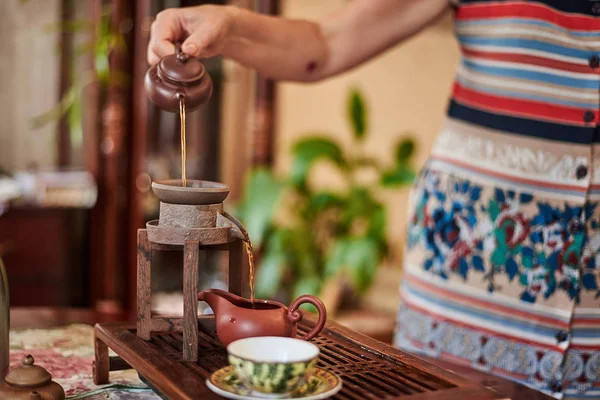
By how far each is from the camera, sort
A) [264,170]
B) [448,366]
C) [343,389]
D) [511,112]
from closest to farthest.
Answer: [343,389]
[448,366]
[511,112]
[264,170]

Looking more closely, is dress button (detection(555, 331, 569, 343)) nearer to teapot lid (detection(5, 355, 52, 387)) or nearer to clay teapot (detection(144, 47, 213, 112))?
clay teapot (detection(144, 47, 213, 112))

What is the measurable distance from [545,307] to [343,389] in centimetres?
75

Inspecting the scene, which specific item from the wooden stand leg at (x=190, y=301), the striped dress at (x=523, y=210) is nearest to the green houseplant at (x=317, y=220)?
the striped dress at (x=523, y=210)

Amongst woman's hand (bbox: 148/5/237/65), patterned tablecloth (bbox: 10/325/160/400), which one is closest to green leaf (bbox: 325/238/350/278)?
patterned tablecloth (bbox: 10/325/160/400)

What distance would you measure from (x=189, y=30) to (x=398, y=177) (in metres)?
3.38

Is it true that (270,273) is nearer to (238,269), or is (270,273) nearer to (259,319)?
(238,269)

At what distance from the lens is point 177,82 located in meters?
1.30

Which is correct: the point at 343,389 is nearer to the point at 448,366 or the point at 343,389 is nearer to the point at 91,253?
the point at 448,366

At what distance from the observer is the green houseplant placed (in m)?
4.67

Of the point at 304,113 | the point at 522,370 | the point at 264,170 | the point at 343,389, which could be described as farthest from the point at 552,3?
the point at 304,113

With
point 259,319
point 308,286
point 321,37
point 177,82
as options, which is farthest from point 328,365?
point 308,286

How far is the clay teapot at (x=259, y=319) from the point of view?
113 centimetres

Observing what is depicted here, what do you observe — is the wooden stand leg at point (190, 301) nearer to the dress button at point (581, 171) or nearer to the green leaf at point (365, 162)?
the dress button at point (581, 171)

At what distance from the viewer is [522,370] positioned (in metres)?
1.67
